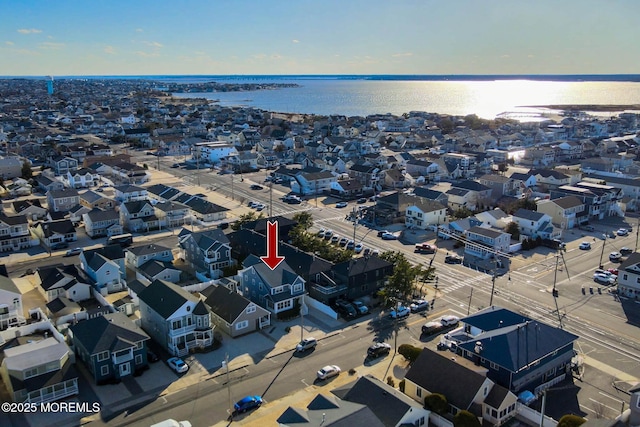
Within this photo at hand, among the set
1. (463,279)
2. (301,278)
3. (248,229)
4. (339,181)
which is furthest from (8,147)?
(463,279)

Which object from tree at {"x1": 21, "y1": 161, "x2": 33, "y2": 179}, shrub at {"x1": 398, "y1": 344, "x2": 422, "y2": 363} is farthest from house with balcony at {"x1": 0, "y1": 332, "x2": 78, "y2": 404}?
tree at {"x1": 21, "y1": 161, "x2": 33, "y2": 179}

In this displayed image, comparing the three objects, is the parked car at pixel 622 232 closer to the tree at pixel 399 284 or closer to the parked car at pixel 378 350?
the tree at pixel 399 284

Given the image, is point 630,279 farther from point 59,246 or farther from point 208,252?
point 59,246

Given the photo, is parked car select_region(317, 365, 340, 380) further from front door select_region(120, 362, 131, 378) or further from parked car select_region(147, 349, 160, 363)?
front door select_region(120, 362, 131, 378)

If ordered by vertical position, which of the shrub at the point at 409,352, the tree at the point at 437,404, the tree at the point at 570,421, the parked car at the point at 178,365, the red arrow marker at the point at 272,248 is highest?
the red arrow marker at the point at 272,248

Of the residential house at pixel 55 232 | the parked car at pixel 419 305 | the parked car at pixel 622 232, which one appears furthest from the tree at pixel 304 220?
the parked car at pixel 622 232

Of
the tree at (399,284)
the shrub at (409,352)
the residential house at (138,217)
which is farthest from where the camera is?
the residential house at (138,217)
